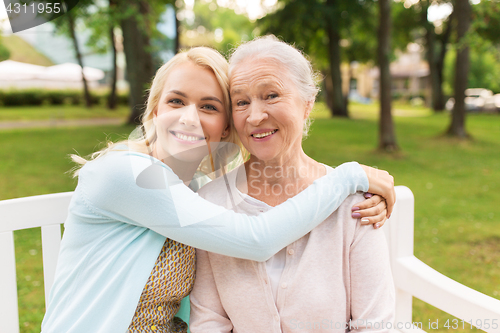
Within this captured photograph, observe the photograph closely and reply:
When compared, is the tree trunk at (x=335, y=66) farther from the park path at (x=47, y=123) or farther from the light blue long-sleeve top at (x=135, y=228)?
the light blue long-sleeve top at (x=135, y=228)

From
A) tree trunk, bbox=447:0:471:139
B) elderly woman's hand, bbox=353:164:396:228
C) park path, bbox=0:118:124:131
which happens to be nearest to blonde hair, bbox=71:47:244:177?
elderly woman's hand, bbox=353:164:396:228

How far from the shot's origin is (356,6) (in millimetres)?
17781

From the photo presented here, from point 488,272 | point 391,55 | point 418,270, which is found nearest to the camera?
point 418,270

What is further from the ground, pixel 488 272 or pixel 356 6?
pixel 356 6

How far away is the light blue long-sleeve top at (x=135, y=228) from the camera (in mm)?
1733

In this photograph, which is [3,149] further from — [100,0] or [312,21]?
[312,21]

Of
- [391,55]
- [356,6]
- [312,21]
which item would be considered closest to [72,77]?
[312,21]

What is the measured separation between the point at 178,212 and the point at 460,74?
13091mm

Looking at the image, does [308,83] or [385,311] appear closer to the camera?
[385,311]

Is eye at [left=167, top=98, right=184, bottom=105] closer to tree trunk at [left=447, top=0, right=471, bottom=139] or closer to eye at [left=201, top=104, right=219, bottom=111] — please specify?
eye at [left=201, top=104, right=219, bottom=111]

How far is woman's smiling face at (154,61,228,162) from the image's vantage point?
198 centimetres

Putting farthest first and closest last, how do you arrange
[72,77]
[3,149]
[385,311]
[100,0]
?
[72,77], [3,149], [100,0], [385,311]

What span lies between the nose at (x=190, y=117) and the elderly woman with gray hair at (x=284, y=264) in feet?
0.76

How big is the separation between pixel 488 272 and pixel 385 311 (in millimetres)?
3841
